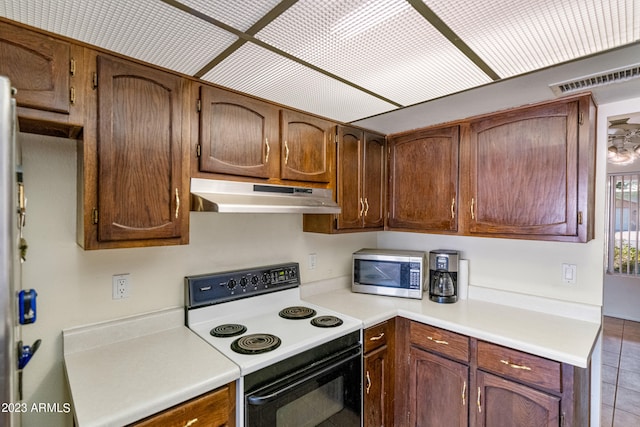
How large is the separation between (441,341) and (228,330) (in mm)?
1238

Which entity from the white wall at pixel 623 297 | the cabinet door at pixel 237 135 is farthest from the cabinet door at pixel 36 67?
the white wall at pixel 623 297

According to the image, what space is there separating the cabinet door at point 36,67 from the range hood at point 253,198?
0.59 m

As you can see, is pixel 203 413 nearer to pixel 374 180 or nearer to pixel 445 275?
pixel 445 275

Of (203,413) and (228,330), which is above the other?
(228,330)

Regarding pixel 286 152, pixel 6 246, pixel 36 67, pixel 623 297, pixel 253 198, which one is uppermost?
pixel 36 67

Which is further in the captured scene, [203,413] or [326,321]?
[326,321]

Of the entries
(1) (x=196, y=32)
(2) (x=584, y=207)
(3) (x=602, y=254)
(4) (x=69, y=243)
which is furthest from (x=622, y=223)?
(4) (x=69, y=243)

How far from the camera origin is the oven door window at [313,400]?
142cm

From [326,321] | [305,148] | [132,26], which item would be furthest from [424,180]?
[132,26]

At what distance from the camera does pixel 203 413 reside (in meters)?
1.26

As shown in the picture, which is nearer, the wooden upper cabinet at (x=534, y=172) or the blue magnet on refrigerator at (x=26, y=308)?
the blue magnet on refrigerator at (x=26, y=308)

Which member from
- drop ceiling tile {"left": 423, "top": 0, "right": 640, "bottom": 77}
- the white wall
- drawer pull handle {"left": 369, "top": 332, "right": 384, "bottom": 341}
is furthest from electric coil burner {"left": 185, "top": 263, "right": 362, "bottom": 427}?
the white wall

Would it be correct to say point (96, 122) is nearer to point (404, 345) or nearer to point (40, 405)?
point (40, 405)

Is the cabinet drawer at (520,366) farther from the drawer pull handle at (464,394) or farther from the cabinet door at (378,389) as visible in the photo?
the cabinet door at (378,389)
